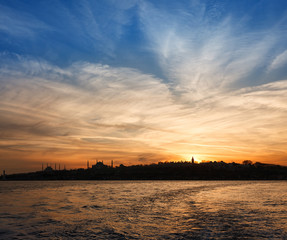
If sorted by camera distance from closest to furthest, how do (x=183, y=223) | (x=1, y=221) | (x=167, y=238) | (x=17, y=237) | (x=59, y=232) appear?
(x=167, y=238), (x=17, y=237), (x=59, y=232), (x=183, y=223), (x=1, y=221)

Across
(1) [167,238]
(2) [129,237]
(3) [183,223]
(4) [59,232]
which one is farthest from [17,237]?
(3) [183,223]

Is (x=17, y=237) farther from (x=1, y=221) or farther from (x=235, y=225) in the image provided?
(x=235, y=225)

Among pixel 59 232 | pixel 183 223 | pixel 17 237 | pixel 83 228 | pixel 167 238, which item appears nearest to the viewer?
pixel 167 238

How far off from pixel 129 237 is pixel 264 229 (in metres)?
12.4

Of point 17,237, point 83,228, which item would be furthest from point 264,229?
point 17,237

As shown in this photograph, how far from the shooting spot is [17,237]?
72.6 ft

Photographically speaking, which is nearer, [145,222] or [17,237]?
[17,237]

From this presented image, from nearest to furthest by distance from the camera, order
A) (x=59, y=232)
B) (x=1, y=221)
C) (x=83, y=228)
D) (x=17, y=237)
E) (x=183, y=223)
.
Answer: (x=17, y=237) < (x=59, y=232) < (x=83, y=228) < (x=183, y=223) < (x=1, y=221)

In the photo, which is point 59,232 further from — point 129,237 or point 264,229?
point 264,229

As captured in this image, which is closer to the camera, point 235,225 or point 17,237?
point 17,237

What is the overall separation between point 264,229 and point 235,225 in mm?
2899

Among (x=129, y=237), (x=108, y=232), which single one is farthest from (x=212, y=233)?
(x=108, y=232)

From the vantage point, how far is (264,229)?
2398 cm

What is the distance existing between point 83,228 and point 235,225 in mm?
14922
